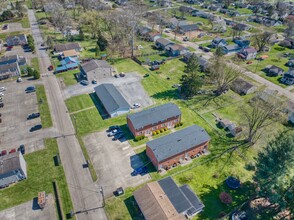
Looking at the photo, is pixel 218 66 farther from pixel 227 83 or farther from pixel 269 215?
pixel 269 215

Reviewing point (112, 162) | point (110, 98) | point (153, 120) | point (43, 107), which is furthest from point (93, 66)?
point (112, 162)

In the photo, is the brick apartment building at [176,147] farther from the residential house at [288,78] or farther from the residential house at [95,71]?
the residential house at [288,78]

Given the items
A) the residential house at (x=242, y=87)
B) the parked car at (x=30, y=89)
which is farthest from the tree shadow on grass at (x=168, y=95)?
the parked car at (x=30, y=89)

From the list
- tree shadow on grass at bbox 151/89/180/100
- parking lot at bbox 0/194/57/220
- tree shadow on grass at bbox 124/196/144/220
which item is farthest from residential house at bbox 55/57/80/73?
tree shadow on grass at bbox 124/196/144/220

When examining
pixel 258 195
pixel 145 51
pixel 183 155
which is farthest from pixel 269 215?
pixel 145 51

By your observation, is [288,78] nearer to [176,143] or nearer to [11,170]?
[176,143]

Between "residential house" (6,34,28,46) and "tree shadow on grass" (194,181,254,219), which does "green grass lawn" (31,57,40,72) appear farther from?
"tree shadow on grass" (194,181,254,219)

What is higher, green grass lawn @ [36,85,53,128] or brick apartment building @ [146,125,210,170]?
brick apartment building @ [146,125,210,170]
